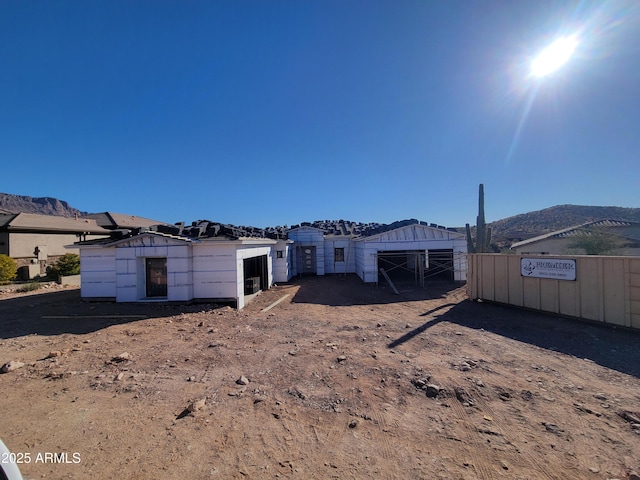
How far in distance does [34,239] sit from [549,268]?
29.5 metres

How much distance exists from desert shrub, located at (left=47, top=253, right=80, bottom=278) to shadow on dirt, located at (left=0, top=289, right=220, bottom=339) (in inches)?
241

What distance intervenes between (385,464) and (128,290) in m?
12.0

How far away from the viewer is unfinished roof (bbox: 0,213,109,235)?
19359 millimetres

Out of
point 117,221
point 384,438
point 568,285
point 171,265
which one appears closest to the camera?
point 384,438

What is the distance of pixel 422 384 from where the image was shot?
471 centimetres

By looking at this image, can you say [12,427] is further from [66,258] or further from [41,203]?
[41,203]

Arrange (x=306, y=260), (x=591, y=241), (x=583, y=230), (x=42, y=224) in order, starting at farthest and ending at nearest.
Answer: (x=306, y=260) < (x=583, y=230) < (x=42, y=224) < (x=591, y=241)

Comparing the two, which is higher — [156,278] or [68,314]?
[156,278]

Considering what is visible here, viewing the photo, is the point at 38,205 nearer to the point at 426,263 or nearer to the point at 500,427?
the point at 426,263

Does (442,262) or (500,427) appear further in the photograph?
(442,262)

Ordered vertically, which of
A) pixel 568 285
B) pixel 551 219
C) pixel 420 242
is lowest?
pixel 568 285

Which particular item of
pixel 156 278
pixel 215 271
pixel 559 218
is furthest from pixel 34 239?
pixel 559 218

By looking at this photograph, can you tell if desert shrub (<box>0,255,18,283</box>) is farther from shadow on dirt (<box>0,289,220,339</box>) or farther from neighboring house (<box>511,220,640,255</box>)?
neighboring house (<box>511,220,640,255</box>)

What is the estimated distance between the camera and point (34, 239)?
20.7m
